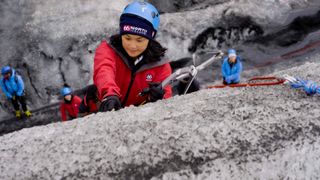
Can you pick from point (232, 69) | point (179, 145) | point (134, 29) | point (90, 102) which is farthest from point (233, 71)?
point (179, 145)

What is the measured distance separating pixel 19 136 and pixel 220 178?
Answer: 1.15 metres

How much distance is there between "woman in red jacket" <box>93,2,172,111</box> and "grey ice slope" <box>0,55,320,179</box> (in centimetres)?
99

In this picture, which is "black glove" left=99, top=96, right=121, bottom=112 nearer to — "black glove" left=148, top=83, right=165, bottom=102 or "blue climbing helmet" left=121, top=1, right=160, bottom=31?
"black glove" left=148, top=83, right=165, bottom=102

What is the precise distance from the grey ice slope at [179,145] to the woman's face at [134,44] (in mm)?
1191

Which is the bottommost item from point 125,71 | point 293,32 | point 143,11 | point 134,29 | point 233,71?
point 233,71

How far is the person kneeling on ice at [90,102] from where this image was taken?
3539 mm

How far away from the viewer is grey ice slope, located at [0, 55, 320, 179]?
1483mm

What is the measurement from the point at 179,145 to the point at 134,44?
162 cm

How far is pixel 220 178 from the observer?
1474mm

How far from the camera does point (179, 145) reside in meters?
1.59

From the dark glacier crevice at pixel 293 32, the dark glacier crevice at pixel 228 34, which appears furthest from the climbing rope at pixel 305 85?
the dark glacier crevice at pixel 293 32

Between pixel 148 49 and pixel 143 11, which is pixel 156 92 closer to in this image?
pixel 148 49

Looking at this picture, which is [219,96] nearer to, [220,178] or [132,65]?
[220,178]

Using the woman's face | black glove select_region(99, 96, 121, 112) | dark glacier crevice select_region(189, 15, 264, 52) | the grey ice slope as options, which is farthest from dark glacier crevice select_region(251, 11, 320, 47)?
the grey ice slope
